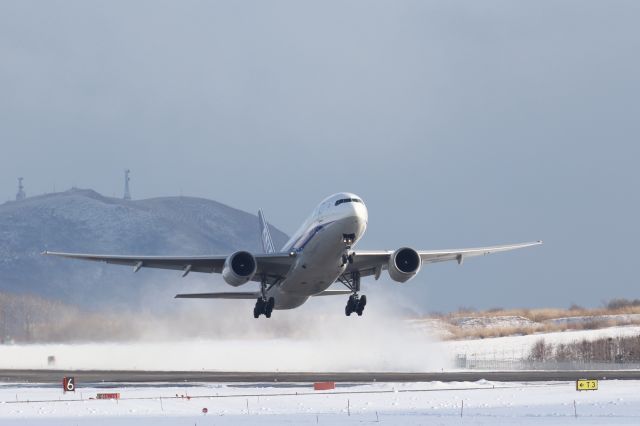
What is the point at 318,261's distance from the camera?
54.2 m

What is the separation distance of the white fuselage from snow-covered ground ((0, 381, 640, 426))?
533 cm

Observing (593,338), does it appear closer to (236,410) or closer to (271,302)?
(271,302)

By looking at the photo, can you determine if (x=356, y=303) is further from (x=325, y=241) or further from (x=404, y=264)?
(x=325, y=241)

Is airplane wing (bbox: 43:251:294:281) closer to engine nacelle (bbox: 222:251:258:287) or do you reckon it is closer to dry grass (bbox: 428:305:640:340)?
engine nacelle (bbox: 222:251:258:287)

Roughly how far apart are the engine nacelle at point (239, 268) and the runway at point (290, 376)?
811cm

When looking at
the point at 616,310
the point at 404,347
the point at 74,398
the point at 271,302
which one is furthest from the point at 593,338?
the point at 74,398

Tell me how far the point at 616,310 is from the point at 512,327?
8.87m

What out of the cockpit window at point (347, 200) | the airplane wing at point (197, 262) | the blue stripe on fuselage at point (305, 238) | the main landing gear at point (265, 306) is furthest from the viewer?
the main landing gear at point (265, 306)

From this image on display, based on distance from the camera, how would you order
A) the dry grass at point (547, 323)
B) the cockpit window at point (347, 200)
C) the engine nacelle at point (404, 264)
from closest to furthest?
the cockpit window at point (347, 200), the engine nacelle at point (404, 264), the dry grass at point (547, 323)

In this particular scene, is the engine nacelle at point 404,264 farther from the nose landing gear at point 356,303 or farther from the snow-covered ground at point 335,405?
the snow-covered ground at point 335,405

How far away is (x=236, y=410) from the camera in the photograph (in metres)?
47.8

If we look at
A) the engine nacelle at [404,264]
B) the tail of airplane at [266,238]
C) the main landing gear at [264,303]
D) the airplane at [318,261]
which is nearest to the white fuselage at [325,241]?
the airplane at [318,261]

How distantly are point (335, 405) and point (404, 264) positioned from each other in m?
10.1

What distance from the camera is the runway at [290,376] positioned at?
63344mm
